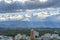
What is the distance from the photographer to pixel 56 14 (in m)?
1.90

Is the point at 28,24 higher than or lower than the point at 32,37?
higher

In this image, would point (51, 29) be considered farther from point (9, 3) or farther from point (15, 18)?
point (9, 3)

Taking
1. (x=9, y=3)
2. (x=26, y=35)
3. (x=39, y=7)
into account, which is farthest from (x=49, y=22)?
(x=9, y=3)

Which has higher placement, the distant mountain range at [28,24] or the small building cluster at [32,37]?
the distant mountain range at [28,24]

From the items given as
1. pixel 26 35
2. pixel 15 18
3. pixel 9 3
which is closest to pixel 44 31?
pixel 26 35

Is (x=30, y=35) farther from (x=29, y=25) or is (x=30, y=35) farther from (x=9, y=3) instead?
(x=9, y=3)

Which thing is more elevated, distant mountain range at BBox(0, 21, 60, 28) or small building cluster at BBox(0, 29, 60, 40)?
distant mountain range at BBox(0, 21, 60, 28)

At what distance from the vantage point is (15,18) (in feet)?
6.29

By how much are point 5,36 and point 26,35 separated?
287 millimetres

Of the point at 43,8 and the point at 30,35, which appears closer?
the point at 43,8

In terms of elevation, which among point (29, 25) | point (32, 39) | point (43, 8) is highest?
point (43, 8)

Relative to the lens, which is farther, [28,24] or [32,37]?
[32,37]

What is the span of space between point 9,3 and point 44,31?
0.58m

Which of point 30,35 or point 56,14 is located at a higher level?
point 56,14
